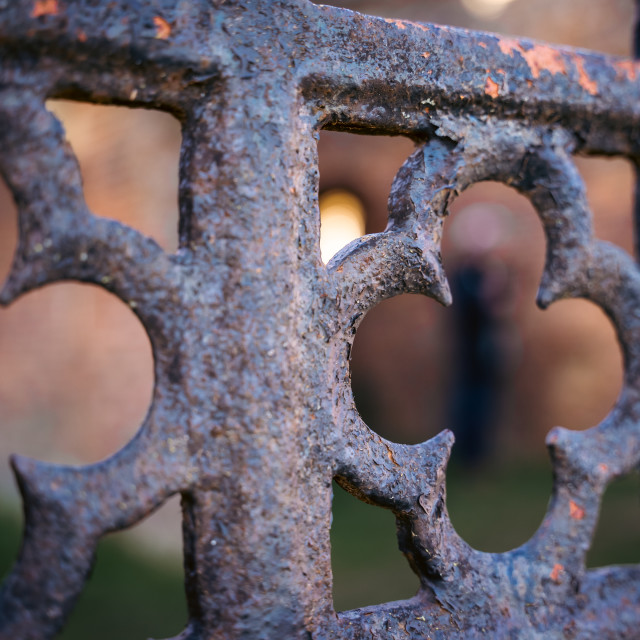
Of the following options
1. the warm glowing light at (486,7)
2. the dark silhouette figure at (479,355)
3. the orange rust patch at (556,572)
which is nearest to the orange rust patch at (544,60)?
the orange rust patch at (556,572)

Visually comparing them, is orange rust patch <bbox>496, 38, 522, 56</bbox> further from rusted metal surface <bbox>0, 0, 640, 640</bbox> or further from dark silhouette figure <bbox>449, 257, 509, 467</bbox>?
dark silhouette figure <bbox>449, 257, 509, 467</bbox>

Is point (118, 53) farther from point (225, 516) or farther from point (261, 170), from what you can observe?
point (225, 516)

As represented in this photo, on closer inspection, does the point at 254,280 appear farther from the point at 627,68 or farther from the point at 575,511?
the point at 627,68

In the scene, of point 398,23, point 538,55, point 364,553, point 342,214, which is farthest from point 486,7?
point 398,23

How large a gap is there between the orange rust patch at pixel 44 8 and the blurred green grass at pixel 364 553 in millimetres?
2283

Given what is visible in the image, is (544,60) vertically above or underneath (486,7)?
underneath

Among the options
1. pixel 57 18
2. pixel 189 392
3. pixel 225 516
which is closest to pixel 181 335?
pixel 189 392

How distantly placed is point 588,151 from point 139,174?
2908mm

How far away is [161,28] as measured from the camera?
56 centimetres

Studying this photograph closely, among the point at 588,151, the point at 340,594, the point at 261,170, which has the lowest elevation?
the point at 340,594

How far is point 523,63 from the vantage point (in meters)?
0.74

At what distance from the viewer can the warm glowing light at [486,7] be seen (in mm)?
4707

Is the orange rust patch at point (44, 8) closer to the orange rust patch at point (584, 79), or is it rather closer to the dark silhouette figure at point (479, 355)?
the orange rust patch at point (584, 79)

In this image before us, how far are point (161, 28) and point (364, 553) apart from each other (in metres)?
3.15
